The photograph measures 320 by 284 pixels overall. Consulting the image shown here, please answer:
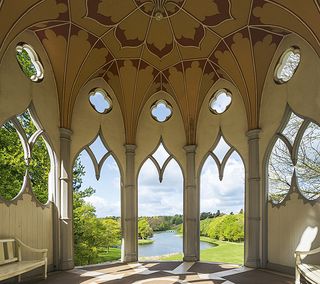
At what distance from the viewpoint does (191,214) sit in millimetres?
9734

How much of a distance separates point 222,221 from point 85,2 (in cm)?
779

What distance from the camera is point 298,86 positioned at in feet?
25.2

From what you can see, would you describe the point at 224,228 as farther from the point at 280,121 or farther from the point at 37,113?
the point at 37,113

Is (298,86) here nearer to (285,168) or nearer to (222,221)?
(285,168)

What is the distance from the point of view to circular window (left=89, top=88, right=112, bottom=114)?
9688 mm

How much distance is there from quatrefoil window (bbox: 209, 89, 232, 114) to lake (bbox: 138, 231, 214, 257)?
14.0ft

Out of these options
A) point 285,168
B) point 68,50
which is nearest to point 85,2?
point 68,50

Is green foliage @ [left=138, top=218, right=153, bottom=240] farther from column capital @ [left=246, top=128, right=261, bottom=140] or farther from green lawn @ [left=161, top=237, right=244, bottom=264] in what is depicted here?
column capital @ [left=246, top=128, right=261, bottom=140]

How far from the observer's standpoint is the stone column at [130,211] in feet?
31.2

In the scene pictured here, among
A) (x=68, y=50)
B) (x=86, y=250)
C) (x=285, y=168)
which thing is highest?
(x=68, y=50)

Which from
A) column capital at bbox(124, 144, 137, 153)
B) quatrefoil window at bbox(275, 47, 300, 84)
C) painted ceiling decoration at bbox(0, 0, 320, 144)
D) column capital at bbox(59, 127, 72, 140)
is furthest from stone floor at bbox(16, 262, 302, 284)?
quatrefoil window at bbox(275, 47, 300, 84)

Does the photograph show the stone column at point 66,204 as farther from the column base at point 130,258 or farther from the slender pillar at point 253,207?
the slender pillar at point 253,207

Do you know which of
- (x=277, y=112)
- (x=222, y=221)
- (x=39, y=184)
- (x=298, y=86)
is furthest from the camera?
(x=39, y=184)

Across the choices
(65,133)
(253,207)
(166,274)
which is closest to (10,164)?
(65,133)
